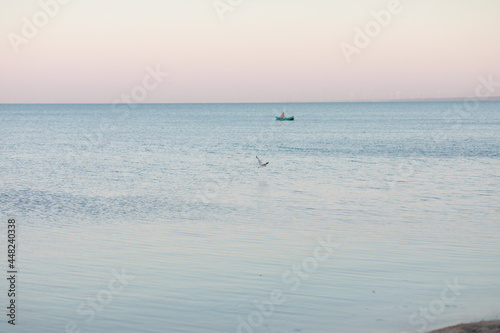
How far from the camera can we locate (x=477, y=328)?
10805mm

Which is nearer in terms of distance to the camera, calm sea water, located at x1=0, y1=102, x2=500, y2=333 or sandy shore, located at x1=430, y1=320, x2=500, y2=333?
sandy shore, located at x1=430, y1=320, x2=500, y2=333

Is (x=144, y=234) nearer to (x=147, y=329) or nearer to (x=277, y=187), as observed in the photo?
(x=147, y=329)

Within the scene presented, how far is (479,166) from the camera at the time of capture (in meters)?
42.2

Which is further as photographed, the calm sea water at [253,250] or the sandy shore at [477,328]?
the calm sea water at [253,250]

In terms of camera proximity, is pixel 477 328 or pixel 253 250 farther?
pixel 253 250

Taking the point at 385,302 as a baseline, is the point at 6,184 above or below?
above

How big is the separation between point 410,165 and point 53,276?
32.2m

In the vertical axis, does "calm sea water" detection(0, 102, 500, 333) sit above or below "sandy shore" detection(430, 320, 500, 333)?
above

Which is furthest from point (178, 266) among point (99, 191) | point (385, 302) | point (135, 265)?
point (99, 191)

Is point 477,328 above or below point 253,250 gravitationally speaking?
below

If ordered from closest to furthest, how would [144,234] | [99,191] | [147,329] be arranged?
1. [147,329]
2. [144,234]
3. [99,191]

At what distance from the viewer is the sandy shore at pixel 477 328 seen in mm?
10585

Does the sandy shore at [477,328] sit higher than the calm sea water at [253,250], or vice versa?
the calm sea water at [253,250]

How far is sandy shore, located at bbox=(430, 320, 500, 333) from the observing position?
10.6 meters
